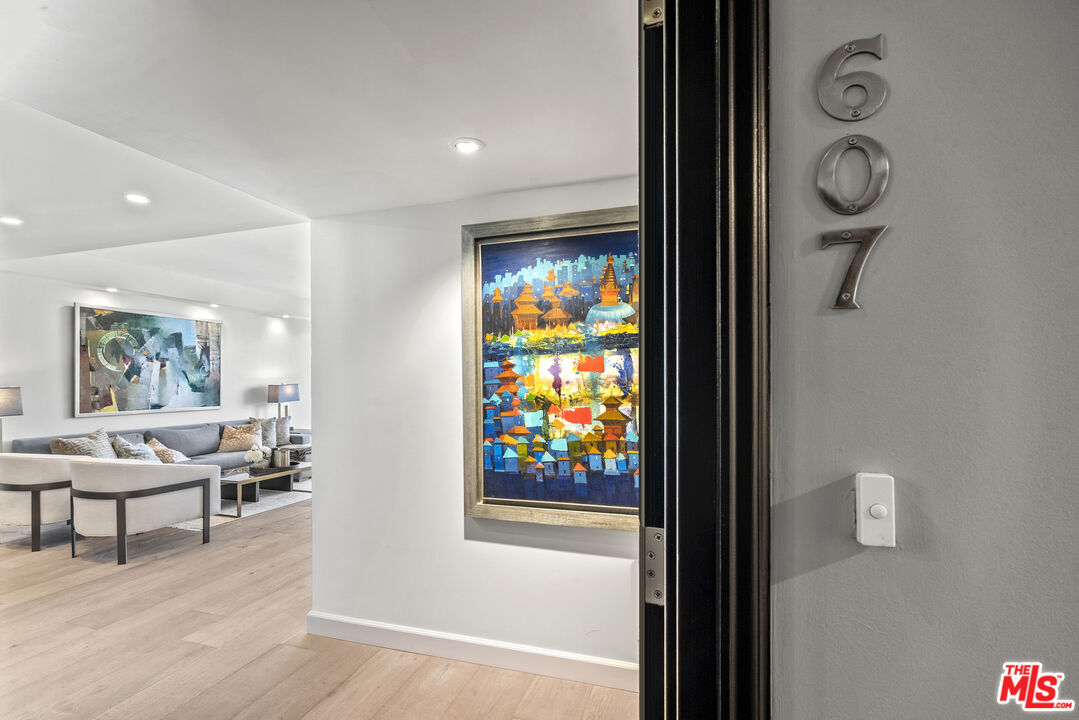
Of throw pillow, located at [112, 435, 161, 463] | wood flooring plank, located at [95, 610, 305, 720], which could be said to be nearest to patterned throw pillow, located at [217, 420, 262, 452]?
throw pillow, located at [112, 435, 161, 463]

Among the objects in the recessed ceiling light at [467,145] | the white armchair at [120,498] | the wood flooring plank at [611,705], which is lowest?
the wood flooring plank at [611,705]

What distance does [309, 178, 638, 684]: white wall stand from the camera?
2.46 meters

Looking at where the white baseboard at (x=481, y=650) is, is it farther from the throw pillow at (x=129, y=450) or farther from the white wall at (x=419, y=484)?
the throw pillow at (x=129, y=450)

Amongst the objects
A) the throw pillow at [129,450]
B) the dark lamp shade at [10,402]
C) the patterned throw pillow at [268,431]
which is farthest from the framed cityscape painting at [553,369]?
the patterned throw pillow at [268,431]

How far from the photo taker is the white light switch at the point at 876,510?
732 millimetres

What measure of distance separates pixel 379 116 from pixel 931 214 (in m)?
1.68

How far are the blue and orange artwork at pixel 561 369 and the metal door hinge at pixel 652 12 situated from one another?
1531mm

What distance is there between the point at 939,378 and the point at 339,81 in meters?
1.70

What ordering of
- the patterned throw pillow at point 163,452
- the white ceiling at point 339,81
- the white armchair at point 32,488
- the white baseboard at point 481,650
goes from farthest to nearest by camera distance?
the patterned throw pillow at point 163,452 < the white armchair at point 32,488 < the white baseboard at point 481,650 < the white ceiling at point 339,81

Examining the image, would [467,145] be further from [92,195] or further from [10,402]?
[10,402]

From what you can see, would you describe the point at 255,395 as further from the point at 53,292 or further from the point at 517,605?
the point at 517,605

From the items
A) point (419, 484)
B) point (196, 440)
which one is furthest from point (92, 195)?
point (196, 440)

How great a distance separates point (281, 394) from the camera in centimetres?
796

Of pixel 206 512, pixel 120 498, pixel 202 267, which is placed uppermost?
pixel 202 267
